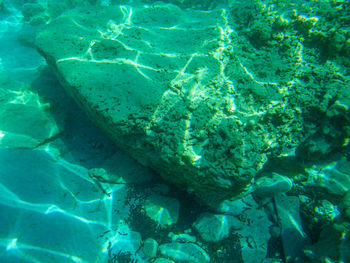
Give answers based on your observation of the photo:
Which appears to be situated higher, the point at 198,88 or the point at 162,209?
the point at 198,88

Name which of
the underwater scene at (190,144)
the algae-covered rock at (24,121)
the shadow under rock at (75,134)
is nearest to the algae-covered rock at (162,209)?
the underwater scene at (190,144)

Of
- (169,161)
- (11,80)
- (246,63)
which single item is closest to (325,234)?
(169,161)

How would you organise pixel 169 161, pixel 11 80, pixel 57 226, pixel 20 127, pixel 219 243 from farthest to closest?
pixel 11 80 → pixel 20 127 → pixel 219 243 → pixel 57 226 → pixel 169 161

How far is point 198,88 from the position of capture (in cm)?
312

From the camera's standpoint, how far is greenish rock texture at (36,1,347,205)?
2.83 m

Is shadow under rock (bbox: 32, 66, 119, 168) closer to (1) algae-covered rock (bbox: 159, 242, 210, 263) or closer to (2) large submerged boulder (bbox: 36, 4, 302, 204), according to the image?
(2) large submerged boulder (bbox: 36, 4, 302, 204)

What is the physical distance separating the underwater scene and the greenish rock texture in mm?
22

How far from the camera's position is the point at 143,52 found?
3564 millimetres

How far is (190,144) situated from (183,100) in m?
0.67

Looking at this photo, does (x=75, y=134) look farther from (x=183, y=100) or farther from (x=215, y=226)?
(x=215, y=226)

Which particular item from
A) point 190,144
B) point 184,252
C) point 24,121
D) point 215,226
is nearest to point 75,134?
point 24,121

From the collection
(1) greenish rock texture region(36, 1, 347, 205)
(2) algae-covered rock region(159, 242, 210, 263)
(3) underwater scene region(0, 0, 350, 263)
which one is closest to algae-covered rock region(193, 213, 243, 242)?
(3) underwater scene region(0, 0, 350, 263)

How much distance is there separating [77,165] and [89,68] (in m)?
1.88

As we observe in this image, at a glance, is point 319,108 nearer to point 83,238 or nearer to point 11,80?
point 83,238
